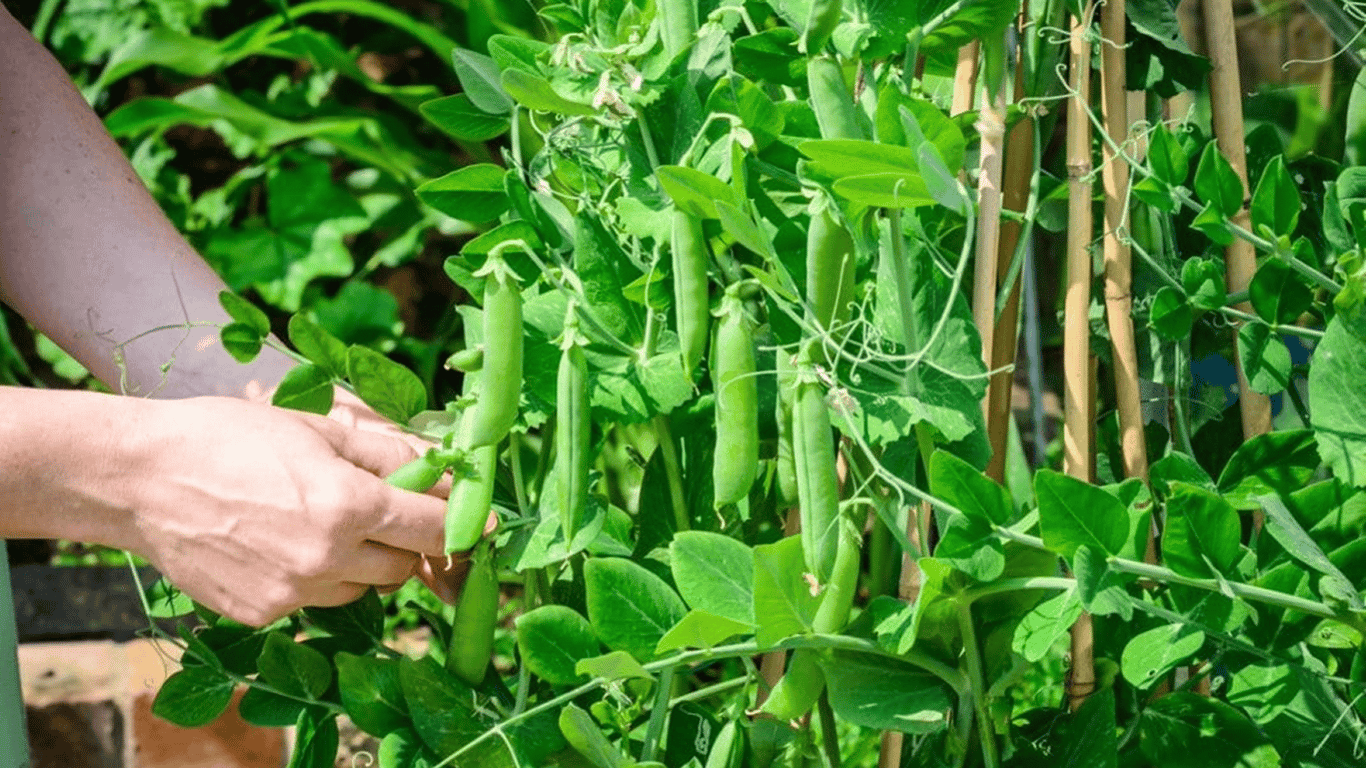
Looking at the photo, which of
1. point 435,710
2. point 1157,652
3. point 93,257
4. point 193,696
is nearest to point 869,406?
point 1157,652

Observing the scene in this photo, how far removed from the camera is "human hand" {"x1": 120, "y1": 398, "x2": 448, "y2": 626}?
66 cm

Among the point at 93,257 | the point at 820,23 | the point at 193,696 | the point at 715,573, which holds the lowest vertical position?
the point at 193,696

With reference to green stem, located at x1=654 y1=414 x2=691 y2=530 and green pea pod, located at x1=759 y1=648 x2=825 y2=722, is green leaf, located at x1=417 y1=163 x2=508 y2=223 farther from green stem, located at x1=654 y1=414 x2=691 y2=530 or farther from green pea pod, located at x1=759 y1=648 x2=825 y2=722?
green pea pod, located at x1=759 y1=648 x2=825 y2=722

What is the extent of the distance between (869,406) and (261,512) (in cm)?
28

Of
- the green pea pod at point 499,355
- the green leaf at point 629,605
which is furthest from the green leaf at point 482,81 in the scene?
the green leaf at point 629,605

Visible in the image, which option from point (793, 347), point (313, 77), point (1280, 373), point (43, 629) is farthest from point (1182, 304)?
point (313, 77)

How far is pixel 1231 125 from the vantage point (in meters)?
0.67

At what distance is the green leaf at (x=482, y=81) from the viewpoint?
2.35 feet

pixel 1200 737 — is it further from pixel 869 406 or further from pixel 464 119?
pixel 464 119

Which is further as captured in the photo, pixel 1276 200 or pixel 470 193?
pixel 470 193

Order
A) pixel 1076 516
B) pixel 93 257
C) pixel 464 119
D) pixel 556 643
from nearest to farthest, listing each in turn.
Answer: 1. pixel 1076 516
2. pixel 556 643
3. pixel 464 119
4. pixel 93 257

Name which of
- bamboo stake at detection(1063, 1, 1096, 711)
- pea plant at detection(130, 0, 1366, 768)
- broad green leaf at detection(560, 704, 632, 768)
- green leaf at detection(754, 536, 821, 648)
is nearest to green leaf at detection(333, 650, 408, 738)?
pea plant at detection(130, 0, 1366, 768)

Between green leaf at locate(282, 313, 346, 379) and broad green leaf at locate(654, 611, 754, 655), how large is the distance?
0.23 m

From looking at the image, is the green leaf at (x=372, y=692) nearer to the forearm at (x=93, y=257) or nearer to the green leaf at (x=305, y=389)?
the green leaf at (x=305, y=389)
